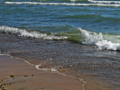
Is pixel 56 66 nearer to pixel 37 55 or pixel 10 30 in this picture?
pixel 37 55

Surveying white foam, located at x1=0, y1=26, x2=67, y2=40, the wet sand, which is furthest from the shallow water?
the wet sand

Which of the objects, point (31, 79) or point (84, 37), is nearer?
point (31, 79)

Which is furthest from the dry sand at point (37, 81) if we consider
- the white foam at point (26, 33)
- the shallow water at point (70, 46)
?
the white foam at point (26, 33)

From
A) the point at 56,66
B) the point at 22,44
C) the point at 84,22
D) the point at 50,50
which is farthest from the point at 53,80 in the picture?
the point at 84,22

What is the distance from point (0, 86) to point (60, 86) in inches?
49.9

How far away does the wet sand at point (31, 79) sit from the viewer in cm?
700

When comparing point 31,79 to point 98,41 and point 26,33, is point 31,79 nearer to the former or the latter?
point 98,41

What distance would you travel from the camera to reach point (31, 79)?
24.9ft

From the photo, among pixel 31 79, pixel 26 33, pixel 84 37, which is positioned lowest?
pixel 26 33

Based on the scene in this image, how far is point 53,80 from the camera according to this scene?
24.9 ft

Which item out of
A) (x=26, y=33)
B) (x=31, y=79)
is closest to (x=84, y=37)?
(x=26, y=33)

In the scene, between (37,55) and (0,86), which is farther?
(37,55)

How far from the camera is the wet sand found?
700 centimetres

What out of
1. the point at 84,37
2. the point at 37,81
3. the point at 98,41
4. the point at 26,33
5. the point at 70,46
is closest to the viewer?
the point at 37,81
